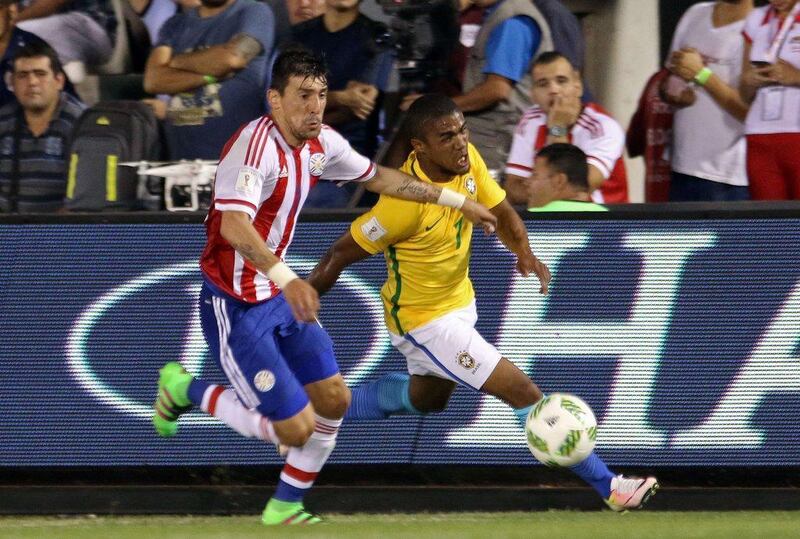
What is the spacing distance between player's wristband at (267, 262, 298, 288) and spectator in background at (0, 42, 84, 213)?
9.71 ft

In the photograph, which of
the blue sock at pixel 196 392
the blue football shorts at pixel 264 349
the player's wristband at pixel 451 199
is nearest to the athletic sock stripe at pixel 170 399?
the blue sock at pixel 196 392

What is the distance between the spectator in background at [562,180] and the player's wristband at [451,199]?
1160 millimetres

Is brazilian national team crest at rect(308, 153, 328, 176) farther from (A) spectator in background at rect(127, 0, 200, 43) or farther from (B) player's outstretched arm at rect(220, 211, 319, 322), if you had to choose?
(A) spectator in background at rect(127, 0, 200, 43)

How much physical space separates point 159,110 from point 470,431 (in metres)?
A: 2.89

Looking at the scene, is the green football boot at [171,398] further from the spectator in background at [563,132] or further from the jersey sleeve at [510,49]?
the jersey sleeve at [510,49]

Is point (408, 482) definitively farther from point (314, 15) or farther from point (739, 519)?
point (314, 15)

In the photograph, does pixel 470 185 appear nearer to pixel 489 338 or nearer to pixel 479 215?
pixel 479 215

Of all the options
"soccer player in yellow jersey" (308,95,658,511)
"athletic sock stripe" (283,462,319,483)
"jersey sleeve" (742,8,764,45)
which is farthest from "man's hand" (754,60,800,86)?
"athletic sock stripe" (283,462,319,483)

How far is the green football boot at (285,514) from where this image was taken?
679 centimetres

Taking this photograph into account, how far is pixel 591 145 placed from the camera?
8.17 metres

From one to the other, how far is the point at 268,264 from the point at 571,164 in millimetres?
2352

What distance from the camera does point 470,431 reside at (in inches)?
299

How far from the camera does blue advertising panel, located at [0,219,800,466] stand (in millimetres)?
7508

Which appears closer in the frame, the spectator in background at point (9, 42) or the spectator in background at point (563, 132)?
the spectator in background at point (563, 132)
